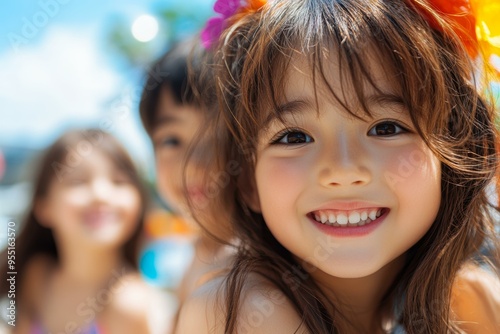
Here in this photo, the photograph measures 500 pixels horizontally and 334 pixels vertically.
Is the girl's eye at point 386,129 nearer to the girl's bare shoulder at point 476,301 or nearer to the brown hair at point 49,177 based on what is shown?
the girl's bare shoulder at point 476,301

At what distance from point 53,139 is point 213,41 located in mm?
1170

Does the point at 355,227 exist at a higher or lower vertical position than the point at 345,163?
lower

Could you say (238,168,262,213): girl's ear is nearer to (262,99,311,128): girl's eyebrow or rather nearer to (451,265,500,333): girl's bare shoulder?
(262,99,311,128): girl's eyebrow

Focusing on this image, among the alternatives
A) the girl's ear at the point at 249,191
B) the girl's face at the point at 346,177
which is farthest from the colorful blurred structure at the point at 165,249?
the girl's face at the point at 346,177

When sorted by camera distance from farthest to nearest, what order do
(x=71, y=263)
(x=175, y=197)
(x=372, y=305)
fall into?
(x=175, y=197) < (x=71, y=263) < (x=372, y=305)

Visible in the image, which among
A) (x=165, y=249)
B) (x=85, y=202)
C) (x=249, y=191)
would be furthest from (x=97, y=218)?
(x=165, y=249)

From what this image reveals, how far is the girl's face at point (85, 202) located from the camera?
6.46ft

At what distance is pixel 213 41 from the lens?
1270 millimetres

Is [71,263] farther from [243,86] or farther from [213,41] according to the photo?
[243,86]

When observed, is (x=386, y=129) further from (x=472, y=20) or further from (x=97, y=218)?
(x=97, y=218)

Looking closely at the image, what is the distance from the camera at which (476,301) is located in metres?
1.22

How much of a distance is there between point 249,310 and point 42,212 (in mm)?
1282

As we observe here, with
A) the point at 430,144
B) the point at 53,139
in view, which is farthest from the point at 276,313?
the point at 53,139

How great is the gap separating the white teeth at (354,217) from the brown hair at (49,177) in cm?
126
